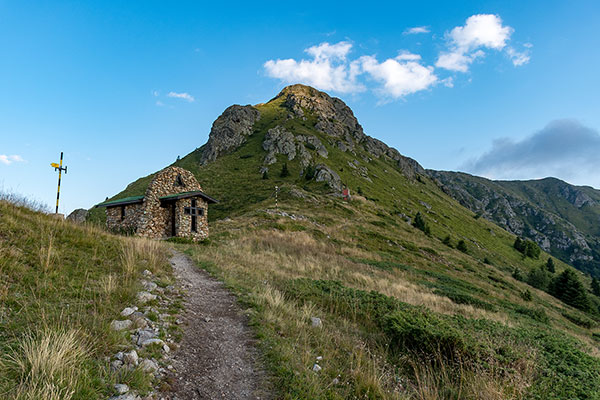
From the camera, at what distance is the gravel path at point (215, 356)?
4350mm

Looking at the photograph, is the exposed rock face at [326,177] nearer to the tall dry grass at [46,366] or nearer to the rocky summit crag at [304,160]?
the rocky summit crag at [304,160]

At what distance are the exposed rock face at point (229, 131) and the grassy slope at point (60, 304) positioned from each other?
8654cm

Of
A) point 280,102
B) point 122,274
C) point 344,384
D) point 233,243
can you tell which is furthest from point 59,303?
point 280,102

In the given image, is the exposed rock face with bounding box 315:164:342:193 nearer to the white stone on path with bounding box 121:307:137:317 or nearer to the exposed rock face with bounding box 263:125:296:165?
the exposed rock face with bounding box 263:125:296:165

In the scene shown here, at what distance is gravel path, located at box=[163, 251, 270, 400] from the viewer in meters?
4.35

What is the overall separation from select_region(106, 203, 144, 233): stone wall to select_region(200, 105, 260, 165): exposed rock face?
6615 centimetres

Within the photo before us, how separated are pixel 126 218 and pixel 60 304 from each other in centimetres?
2461

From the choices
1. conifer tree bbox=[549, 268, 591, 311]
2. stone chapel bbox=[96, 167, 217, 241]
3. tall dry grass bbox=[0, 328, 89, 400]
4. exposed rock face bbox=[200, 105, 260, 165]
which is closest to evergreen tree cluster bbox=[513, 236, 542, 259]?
conifer tree bbox=[549, 268, 591, 311]

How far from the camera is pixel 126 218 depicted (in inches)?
1065

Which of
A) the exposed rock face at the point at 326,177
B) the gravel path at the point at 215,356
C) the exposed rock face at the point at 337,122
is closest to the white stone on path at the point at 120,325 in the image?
the gravel path at the point at 215,356

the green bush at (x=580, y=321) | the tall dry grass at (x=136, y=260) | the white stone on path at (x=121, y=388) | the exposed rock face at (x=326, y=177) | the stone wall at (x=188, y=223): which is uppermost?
the exposed rock face at (x=326, y=177)

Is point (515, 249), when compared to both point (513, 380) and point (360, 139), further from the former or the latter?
point (513, 380)

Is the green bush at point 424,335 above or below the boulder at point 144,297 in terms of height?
below

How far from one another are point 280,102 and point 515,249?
386 feet
